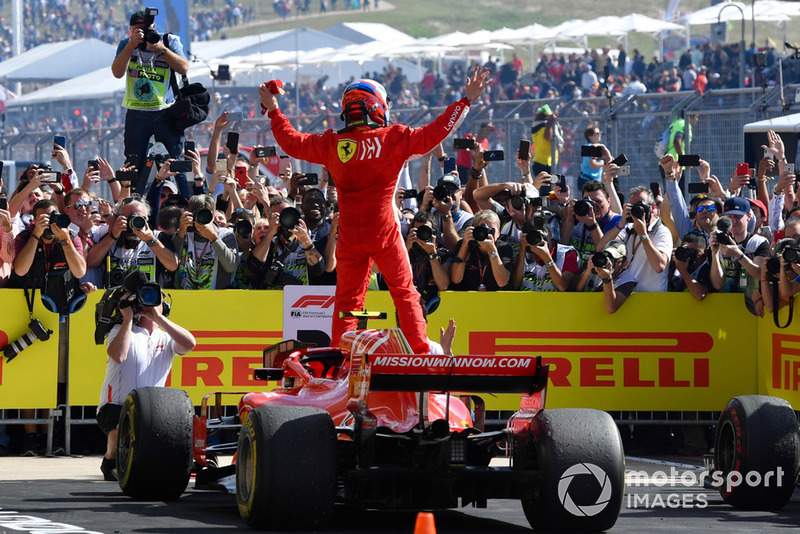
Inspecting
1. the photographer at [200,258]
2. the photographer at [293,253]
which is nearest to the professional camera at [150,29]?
the photographer at [200,258]

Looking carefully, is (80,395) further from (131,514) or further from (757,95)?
(757,95)

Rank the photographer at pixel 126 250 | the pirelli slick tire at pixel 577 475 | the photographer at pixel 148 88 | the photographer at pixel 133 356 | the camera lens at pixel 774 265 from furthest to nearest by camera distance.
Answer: the photographer at pixel 148 88 < the photographer at pixel 126 250 < the camera lens at pixel 774 265 < the photographer at pixel 133 356 < the pirelli slick tire at pixel 577 475

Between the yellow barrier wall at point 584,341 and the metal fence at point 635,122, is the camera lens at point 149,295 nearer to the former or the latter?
the yellow barrier wall at point 584,341

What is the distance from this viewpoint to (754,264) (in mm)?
11352

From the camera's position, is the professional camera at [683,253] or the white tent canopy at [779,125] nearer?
the professional camera at [683,253]

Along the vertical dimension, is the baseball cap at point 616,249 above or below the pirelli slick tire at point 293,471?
above

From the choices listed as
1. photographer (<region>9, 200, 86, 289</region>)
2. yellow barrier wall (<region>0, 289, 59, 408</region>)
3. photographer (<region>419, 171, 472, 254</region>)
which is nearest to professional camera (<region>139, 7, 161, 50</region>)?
photographer (<region>9, 200, 86, 289</region>)

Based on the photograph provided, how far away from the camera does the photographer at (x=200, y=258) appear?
11984 mm

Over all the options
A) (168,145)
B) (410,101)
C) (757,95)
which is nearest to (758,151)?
(757,95)

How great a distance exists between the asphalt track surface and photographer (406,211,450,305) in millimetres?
2763

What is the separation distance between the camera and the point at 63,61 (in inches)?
1718

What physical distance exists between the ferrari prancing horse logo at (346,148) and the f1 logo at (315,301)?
2378mm

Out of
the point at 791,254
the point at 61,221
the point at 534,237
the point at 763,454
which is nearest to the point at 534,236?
the point at 534,237

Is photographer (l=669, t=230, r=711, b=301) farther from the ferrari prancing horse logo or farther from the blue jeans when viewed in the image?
the blue jeans
